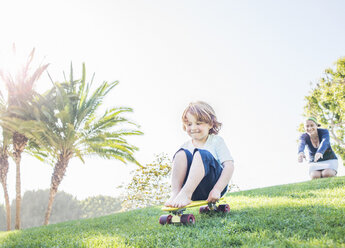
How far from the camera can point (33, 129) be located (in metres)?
11.4

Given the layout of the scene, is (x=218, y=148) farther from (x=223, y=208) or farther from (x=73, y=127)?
(x=73, y=127)

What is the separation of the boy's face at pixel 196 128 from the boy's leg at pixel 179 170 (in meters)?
0.40

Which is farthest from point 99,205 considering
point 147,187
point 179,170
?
point 179,170

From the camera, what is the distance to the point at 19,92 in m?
13.3

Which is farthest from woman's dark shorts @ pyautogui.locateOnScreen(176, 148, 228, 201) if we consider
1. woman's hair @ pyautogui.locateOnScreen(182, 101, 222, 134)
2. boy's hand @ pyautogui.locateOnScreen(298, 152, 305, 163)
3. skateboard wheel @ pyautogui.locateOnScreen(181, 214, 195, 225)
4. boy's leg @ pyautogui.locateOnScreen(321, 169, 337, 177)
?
boy's leg @ pyautogui.locateOnScreen(321, 169, 337, 177)

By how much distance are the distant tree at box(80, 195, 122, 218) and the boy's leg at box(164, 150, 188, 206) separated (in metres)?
47.5

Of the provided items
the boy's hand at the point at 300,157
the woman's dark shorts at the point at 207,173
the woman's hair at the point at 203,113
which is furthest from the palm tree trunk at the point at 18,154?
the woman's dark shorts at the point at 207,173

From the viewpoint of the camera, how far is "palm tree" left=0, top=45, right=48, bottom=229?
43.3 feet

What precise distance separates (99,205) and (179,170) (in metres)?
51.0

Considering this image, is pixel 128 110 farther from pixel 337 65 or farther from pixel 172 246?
pixel 337 65

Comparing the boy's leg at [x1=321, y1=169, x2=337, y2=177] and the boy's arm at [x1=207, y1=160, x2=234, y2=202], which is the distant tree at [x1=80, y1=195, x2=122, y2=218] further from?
the boy's arm at [x1=207, y1=160, x2=234, y2=202]

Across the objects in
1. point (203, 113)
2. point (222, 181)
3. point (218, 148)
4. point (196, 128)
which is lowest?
point (222, 181)

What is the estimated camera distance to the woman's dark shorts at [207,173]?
2.66m

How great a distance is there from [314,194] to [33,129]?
35.1 ft
